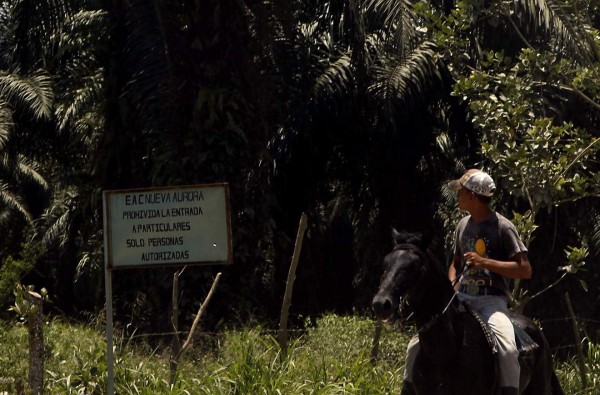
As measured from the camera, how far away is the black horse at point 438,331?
250 inches

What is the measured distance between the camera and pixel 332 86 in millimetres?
20062

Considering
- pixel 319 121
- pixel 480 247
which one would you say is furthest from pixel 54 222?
pixel 480 247

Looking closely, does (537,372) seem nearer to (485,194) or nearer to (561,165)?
(485,194)

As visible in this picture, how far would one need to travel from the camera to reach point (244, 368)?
9492 mm

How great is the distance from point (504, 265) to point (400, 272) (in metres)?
0.94

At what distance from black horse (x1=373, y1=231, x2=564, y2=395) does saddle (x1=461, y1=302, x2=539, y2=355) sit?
0.02m

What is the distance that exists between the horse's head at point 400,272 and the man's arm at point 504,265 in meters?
0.40

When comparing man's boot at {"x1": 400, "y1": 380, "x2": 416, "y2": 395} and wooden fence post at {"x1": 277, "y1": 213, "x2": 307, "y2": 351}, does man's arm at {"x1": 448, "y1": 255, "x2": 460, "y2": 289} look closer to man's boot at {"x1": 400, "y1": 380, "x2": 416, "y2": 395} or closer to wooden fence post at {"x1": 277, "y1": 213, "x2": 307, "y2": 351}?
man's boot at {"x1": 400, "y1": 380, "x2": 416, "y2": 395}

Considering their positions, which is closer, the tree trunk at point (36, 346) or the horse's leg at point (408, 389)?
the horse's leg at point (408, 389)

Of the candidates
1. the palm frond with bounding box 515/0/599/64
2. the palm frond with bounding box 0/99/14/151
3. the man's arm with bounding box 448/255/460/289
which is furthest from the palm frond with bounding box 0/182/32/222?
the man's arm with bounding box 448/255/460/289

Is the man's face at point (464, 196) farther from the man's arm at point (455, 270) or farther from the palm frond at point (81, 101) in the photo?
the palm frond at point (81, 101)

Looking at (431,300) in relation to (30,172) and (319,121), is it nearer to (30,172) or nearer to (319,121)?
(319,121)

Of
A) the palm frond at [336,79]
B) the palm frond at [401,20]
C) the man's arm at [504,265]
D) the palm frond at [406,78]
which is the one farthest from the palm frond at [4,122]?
the man's arm at [504,265]

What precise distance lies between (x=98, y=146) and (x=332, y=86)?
498cm
